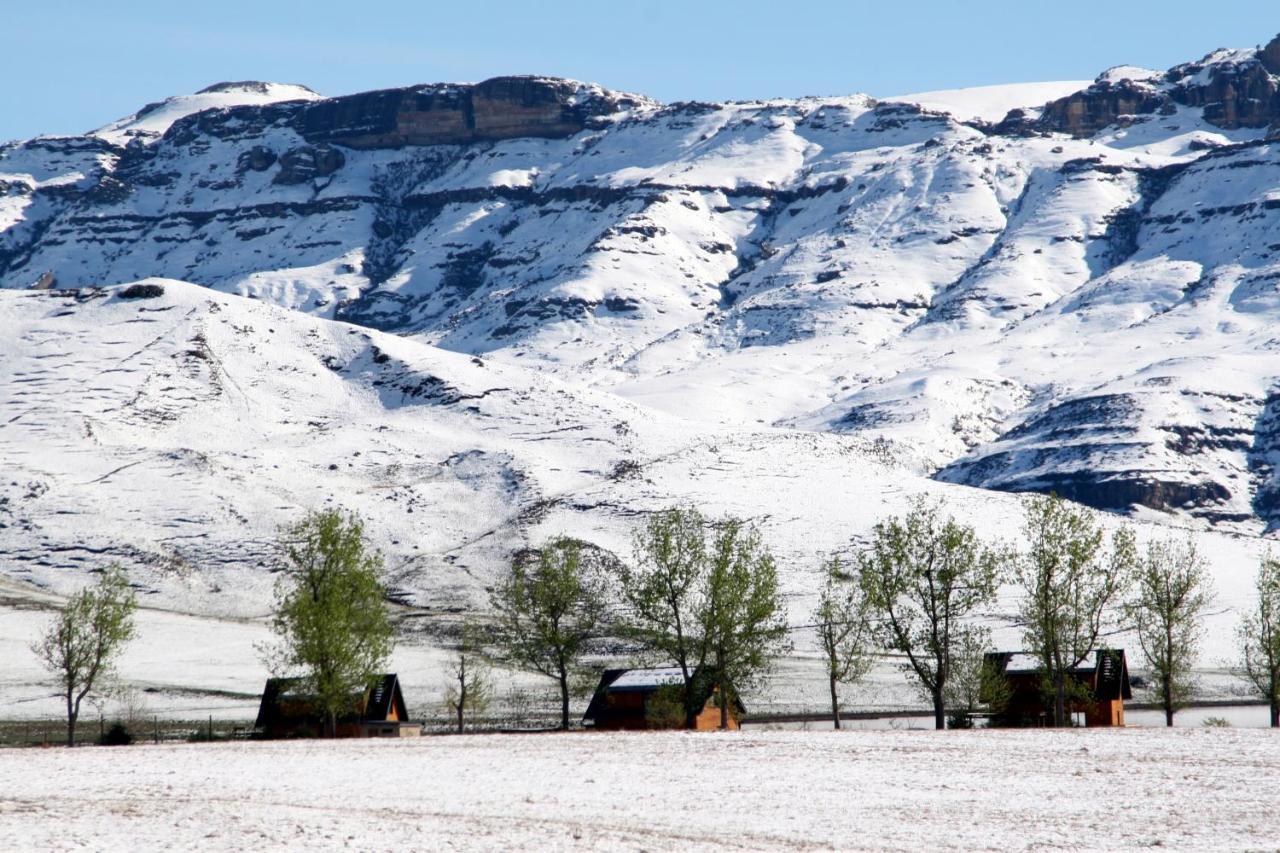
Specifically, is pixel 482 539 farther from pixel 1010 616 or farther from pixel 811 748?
pixel 811 748

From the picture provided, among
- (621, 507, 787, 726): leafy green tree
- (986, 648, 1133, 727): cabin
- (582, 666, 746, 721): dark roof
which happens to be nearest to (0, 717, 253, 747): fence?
(582, 666, 746, 721): dark roof

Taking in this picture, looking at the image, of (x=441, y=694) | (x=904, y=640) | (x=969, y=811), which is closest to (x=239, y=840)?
(x=969, y=811)

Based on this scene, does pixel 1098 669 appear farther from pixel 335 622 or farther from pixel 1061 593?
pixel 335 622

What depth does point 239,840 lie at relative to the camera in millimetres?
30391

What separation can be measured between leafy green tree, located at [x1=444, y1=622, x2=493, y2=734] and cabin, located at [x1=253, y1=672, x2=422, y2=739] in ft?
13.5

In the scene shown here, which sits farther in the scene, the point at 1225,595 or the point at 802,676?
the point at 1225,595

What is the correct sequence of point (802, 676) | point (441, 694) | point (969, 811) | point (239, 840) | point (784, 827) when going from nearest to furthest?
point (239, 840) → point (784, 827) → point (969, 811) → point (441, 694) → point (802, 676)

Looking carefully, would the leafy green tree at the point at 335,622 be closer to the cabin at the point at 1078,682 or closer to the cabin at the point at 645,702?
the cabin at the point at 645,702

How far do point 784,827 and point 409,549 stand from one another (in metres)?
166

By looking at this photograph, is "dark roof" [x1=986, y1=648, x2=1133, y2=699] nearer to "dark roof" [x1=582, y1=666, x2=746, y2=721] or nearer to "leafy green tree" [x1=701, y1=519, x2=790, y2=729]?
"leafy green tree" [x1=701, y1=519, x2=790, y2=729]

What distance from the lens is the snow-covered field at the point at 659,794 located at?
105ft

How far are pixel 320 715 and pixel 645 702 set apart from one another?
63.6 ft

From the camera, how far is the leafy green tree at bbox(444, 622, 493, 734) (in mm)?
102938

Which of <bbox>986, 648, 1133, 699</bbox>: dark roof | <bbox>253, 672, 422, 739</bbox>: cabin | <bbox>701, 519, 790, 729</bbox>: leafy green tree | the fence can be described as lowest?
the fence
